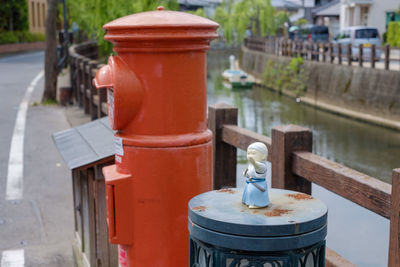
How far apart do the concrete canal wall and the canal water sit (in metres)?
0.67

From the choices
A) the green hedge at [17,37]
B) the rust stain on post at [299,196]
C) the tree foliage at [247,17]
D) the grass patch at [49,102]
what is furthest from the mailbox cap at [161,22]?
the tree foliage at [247,17]

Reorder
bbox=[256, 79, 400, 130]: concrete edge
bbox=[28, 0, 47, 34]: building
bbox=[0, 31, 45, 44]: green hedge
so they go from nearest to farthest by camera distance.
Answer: bbox=[256, 79, 400, 130]: concrete edge
bbox=[0, 31, 45, 44]: green hedge
bbox=[28, 0, 47, 34]: building

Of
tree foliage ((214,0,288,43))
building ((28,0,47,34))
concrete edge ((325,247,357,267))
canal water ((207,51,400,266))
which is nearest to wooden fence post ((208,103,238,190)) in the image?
concrete edge ((325,247,357,267))

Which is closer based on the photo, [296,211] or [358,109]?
[296,211]

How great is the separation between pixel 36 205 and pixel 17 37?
49553 mm

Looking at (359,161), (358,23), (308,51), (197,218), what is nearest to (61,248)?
(197,218)

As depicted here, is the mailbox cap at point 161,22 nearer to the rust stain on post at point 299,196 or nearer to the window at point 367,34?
the rust stain on post at point 299,196

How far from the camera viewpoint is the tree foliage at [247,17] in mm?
54469

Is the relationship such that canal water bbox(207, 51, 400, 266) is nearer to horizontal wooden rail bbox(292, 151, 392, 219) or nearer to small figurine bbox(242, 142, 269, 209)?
horizontal wooden rail bbox(292, 151, 392, 219)

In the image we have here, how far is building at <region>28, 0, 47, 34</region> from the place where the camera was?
6584cm

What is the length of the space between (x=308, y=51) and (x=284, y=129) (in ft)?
90.7

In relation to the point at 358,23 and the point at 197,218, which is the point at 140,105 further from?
the point at 358,23

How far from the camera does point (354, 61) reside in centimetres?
2748

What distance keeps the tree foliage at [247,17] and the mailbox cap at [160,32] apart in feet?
171
